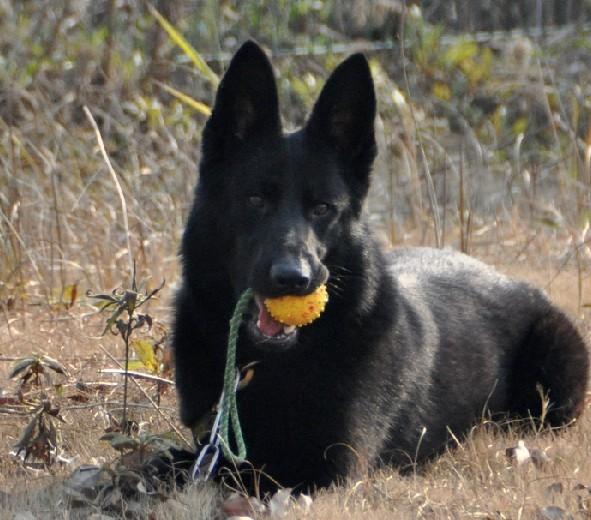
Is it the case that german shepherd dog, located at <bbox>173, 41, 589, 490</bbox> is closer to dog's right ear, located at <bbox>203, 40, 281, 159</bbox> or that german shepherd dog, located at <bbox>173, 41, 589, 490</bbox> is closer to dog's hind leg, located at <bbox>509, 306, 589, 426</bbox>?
dog's right ear, located at <bbox>203, 40, 281, 159</bbox>

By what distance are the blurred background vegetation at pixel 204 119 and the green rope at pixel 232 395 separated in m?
2.14

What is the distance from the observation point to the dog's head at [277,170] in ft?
11.5

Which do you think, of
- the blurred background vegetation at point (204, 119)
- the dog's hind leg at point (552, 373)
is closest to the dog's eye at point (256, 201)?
the dog's hind leg at point (552, 373)

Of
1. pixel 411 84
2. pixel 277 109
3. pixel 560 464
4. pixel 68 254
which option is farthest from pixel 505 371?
pixel 411 84

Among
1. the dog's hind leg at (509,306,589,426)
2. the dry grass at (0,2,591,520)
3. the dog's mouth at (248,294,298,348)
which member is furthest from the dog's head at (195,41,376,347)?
the dog's hind leg at (509,306,589,426)

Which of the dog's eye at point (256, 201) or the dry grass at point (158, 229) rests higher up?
the dog's eye at point (256, 201)

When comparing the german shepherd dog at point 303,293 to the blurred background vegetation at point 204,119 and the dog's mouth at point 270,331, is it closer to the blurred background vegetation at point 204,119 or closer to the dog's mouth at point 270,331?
the dog's mouth at point 270,331

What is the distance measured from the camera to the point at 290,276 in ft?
10.7

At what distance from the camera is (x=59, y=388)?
4219 mm

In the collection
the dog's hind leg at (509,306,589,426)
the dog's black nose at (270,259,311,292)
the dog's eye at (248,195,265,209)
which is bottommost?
the dog's hind leg at (509,306,589,426)

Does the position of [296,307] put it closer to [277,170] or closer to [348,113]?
[277,170]

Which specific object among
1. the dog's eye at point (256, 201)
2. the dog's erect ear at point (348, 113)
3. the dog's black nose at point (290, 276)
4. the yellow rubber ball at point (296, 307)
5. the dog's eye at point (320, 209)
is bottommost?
the yellow rubber ball at point (296, 307)

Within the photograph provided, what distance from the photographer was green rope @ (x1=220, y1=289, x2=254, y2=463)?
3379 mm

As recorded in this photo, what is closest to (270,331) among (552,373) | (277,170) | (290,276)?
(290,276)
